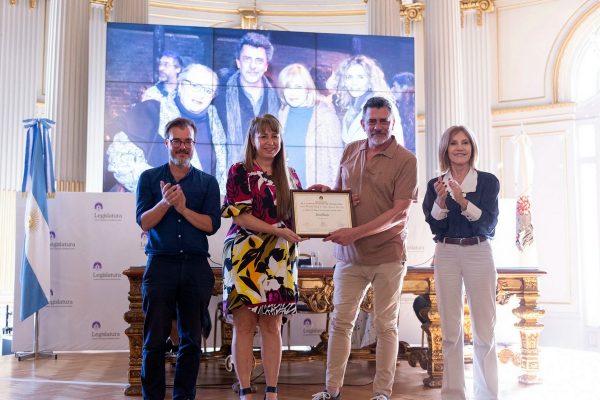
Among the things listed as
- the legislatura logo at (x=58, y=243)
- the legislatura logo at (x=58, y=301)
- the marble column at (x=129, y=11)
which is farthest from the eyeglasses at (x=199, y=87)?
the legislatura logo at (x=58, y=301)

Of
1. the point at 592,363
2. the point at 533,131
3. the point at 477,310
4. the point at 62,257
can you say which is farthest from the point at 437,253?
the point at 533,131

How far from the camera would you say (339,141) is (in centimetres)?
836

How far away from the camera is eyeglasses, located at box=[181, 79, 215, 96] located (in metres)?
7.80

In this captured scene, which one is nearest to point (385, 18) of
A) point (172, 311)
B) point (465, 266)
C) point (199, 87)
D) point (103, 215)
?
point (199, 87)

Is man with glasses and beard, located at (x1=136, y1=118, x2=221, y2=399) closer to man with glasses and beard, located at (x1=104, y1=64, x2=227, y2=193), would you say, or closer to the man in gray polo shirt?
the man in gray polo shirt

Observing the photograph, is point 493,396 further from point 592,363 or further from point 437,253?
point 592,363

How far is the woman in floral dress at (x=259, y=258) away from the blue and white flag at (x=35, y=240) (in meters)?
3.52

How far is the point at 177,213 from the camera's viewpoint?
3.33 m

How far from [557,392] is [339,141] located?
468 centimetres

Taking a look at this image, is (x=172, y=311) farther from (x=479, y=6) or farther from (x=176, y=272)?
(x=479, y=6)

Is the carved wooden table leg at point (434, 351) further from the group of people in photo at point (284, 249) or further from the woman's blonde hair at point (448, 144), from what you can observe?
the woman's blonde hair at point (448, 144)

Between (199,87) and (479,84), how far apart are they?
16.3ft

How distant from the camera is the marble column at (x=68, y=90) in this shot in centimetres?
706

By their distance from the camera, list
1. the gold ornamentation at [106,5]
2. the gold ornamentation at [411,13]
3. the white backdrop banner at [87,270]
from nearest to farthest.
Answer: the white backdrop banner at [87,270], the gold ornamentation at [106,5], the gold ornamentation at [411,13]
